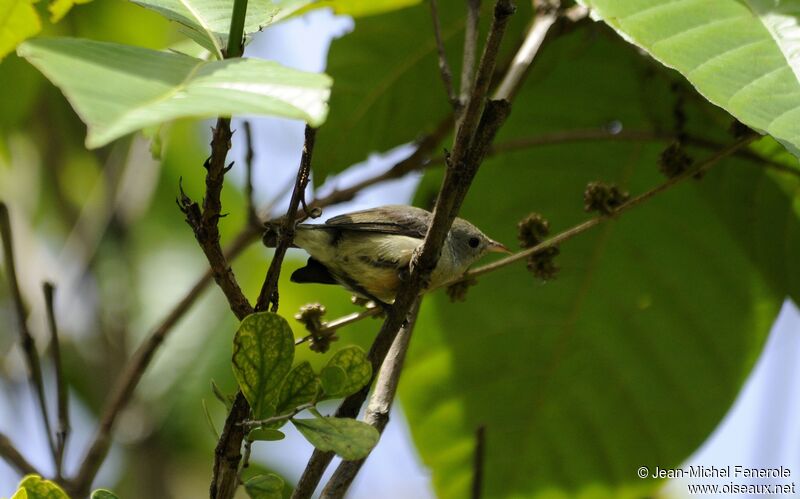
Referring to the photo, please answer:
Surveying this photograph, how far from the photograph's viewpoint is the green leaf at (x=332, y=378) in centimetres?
154

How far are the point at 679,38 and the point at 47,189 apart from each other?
451 centimetres

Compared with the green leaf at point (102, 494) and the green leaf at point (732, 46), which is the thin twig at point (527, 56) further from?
the green leaf at point (102, 494)

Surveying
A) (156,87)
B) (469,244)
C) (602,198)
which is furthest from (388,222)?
(156,87)

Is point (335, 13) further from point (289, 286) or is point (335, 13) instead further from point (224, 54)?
point (289, 286)

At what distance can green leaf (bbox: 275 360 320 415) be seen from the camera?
1.55 meters

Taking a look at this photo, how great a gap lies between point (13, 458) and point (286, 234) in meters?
1.20

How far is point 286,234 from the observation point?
156cm

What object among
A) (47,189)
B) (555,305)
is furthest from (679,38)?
(47,189)

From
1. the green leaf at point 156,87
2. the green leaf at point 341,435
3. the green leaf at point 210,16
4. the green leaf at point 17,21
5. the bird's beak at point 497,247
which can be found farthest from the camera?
the bird's beak at point 497,247

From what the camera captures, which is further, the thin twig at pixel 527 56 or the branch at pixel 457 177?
the thin twig at pixel 527 56

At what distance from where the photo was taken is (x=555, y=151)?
10.6ft

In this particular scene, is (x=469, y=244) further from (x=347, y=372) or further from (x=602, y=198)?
(x=347, y=372)

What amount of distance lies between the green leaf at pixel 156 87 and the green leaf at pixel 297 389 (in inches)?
21.1

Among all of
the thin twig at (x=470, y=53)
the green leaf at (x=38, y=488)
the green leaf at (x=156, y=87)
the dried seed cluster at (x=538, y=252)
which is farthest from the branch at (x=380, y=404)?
the green leaf at (x=156, y=87)
